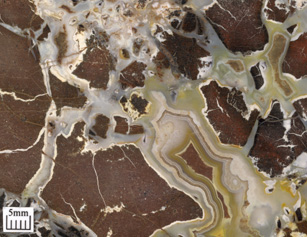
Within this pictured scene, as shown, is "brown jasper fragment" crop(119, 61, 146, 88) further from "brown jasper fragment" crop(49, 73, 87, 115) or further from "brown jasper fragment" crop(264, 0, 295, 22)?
"brown jasper fragment" crop(264, 0, 295, 22)

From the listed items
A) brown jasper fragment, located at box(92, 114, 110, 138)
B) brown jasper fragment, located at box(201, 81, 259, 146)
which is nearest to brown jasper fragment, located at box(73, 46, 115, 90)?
brown jasper fragment, located at box(92, 114, 110, 138)

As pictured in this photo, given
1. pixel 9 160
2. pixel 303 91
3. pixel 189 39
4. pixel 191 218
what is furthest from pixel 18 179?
pixel 303 91

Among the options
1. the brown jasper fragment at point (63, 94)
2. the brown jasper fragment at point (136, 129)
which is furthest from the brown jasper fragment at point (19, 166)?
the brown jasper fragment at point (136, 129)

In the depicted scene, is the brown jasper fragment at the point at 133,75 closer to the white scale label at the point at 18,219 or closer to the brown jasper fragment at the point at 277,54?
the brown jasper fragment at the point at 277,54

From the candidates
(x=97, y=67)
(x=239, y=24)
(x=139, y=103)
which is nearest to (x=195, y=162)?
(x=139, y=103)

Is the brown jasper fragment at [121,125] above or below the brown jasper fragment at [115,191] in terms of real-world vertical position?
above

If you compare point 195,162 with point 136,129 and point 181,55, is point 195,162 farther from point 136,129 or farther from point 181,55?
point 181,55
